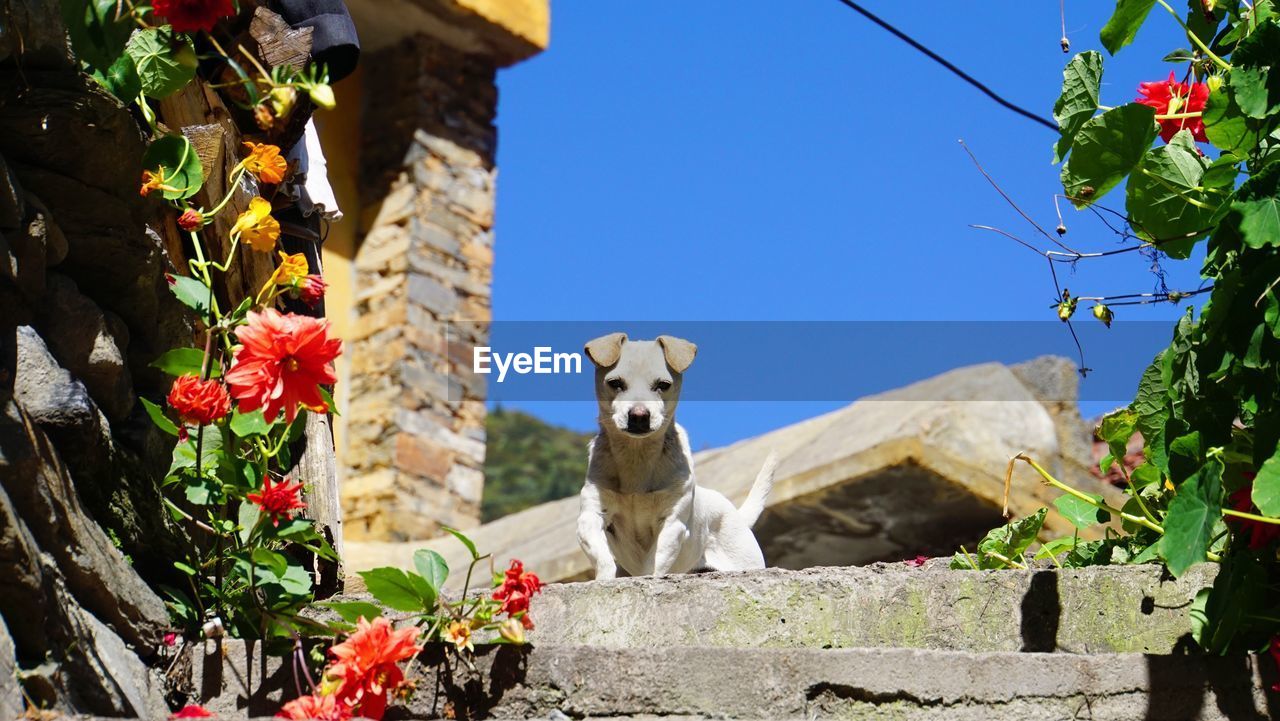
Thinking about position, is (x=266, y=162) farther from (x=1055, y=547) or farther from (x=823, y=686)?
(x=1055, y=547)

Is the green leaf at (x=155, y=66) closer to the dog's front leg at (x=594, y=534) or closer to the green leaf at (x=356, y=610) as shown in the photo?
the green leaf at (x=356, y=610)

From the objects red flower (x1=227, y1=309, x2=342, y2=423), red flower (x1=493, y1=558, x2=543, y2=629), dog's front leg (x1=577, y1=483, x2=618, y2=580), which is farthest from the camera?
dog's front leg (x1=577, y1=483, x2=618, y2=580)

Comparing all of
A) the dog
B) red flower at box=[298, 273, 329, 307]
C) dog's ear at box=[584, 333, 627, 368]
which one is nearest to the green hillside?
the dog

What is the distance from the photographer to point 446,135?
35.2ft

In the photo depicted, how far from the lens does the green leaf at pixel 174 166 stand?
2863 millimetres

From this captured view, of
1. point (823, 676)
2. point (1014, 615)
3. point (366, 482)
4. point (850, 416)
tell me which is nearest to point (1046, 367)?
point (850, 416)

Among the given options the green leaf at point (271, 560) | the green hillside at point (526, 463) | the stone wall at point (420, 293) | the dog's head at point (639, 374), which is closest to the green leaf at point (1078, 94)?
the green leaf at point (271, 560)

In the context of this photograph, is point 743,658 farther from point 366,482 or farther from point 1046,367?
point 366,482

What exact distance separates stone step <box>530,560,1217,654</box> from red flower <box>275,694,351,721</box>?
2.70 ft

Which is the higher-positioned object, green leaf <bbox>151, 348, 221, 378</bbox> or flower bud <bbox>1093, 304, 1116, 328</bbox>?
flower bud <bbox>1093, 304, 1116, 328</bbox>

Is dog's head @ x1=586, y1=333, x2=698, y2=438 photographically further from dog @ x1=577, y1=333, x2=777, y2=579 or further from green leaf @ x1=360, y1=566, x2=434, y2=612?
green leaf @ x1=360, y1=566, x2=434, y2=612

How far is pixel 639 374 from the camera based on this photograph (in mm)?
4727

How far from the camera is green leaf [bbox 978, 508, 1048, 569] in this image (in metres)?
3.51

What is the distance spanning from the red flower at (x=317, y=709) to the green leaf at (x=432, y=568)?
0.31m
